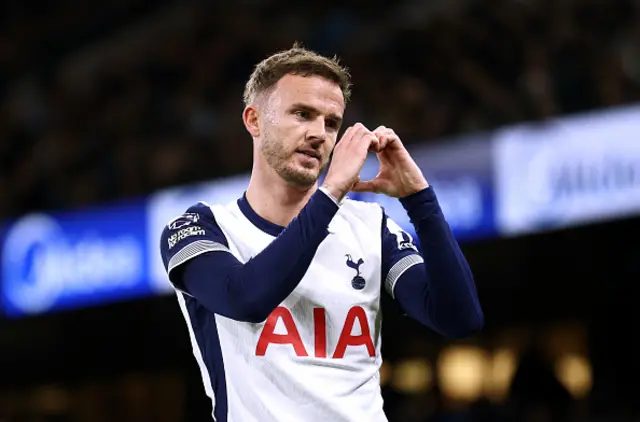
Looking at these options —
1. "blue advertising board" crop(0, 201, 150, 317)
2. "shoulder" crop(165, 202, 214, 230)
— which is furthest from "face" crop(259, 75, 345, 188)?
"blue advertising board" crop(0, 201, 150, 317)

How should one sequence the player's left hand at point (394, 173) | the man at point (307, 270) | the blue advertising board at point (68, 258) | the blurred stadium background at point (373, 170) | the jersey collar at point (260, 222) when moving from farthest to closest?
the blue advertising board at point (68, 258) → the blurred stadium background at point (373, 170) → the jersey collar at point (260, 222) → the player's left hand at point (394, 173) → the man at point (307, 270)

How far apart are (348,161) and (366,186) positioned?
0.57 ft

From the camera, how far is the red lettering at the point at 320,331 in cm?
259

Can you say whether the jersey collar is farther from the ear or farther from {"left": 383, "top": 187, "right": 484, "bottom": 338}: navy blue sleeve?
{"left": 383, "top": 187, "right": 484, "bottom": 338}: navy blue sleeve

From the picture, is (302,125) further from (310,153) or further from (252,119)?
(252,119)

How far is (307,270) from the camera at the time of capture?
257 cm

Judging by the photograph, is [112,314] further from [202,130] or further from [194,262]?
[194,262]

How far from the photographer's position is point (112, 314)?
368 inches

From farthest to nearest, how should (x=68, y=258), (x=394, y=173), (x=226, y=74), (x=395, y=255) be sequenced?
(x=226, y=74)
(x=68, y=258)
(x=395, y=255)
(x=394, y=173)

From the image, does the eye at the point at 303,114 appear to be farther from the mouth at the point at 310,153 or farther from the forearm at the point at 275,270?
the forearm at the point at 275,270

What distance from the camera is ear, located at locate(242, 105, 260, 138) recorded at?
9.02ft

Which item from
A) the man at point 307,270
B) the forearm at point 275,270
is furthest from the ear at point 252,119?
the forearm at point 275,270

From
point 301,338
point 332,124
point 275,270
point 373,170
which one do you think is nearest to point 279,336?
point 301,338

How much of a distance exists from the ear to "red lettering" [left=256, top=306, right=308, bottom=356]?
0.43 m
